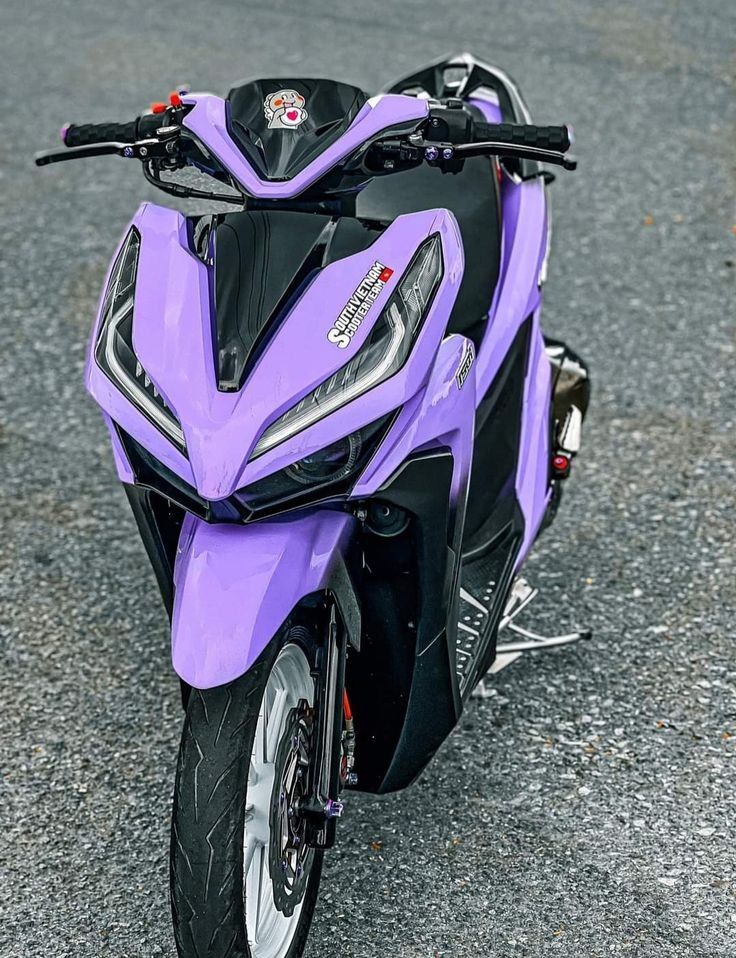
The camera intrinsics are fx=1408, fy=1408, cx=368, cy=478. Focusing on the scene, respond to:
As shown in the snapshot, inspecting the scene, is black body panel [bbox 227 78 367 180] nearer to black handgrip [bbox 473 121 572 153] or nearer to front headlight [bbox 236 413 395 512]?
black handgrip [bbox 473 121 572 153]

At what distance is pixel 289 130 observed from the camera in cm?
239

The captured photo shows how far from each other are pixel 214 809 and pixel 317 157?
108 cm

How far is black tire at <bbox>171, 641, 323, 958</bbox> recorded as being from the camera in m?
2.24

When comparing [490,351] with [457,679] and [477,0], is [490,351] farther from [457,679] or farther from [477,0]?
[477,0]

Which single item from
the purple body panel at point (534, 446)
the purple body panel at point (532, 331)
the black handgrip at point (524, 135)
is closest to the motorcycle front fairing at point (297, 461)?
the black handgrip at point (524, 135)

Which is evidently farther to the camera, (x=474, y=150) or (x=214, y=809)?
(x=474, y=150)

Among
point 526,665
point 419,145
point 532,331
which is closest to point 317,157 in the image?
point 419,145

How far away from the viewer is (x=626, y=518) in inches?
164

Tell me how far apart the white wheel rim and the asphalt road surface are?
236 mm

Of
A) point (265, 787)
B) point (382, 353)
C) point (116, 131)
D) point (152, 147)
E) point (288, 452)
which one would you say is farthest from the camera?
point (116, 131)

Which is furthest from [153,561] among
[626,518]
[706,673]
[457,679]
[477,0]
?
[477,0]

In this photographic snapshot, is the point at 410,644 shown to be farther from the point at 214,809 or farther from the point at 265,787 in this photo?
the point at 214,809

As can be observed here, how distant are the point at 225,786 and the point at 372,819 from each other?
0.84 meters

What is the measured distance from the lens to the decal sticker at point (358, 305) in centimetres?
228
